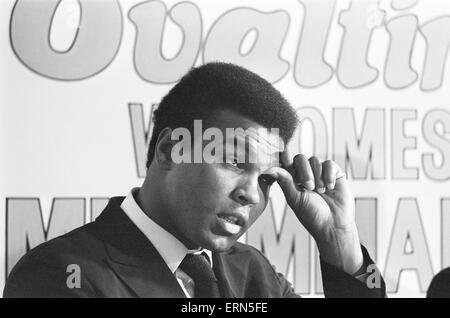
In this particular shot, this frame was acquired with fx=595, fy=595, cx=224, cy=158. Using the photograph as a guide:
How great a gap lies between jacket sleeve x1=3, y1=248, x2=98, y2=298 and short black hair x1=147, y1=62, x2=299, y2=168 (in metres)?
0.41

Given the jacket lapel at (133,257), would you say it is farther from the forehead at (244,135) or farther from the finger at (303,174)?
the finger at (303,174)

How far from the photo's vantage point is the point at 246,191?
1.83 metres

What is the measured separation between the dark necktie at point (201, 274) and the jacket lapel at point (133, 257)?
66mm

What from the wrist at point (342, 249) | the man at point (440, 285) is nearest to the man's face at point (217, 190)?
the wrist at point (342, 249)

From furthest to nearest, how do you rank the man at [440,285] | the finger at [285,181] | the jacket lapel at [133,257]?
the man at [440,285] < the finger at [285,181] < the jacket lapel at [133,257]

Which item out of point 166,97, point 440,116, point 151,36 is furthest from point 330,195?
point 151,36

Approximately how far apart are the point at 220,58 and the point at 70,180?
62 cm

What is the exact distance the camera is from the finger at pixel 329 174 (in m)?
1.92

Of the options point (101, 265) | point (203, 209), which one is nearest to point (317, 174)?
point (203, 209)

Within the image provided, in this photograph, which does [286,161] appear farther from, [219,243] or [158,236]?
[158,236]

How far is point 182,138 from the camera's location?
181 centimetres

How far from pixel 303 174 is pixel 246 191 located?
197mm

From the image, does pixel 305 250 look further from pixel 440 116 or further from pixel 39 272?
pixel 39 272

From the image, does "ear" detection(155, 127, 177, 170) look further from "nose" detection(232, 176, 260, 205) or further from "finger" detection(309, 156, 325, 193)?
"finger" detection(309, 156, 325, 193)
